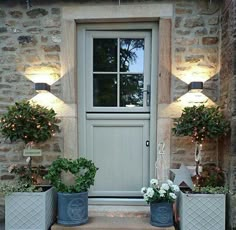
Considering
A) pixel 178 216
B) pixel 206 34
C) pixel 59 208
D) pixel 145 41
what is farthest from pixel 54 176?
pixel 206 34

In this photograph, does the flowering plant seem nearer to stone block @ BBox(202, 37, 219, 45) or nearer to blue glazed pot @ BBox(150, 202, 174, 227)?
blue glazed pot @ BBox(150, 202, 174, 227)

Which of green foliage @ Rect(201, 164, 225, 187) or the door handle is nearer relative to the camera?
green foliage @ Rect(201, 164, 225, 187)

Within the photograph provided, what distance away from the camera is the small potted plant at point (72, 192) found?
3098mm

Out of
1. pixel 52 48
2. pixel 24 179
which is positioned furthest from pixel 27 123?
pixel 52 48

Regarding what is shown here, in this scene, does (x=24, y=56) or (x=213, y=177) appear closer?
(x=213, y=177)

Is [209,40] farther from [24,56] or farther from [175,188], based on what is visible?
[24,56]

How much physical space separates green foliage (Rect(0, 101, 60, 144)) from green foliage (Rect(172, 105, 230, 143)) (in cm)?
151

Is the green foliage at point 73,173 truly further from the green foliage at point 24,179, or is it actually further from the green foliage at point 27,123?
the green foliage at point 27,123

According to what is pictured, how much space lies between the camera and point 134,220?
10.7 feet

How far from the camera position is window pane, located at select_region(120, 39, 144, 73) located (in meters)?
3.73

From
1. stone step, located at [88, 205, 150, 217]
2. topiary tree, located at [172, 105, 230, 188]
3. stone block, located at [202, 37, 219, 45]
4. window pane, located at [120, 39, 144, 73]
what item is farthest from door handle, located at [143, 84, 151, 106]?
stone step, located at [88, 205, 150, 217]

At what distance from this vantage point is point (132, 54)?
3736 mm

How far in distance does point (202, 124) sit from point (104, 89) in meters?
1.32

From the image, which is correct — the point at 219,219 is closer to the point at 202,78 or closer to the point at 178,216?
the point at 178,216
